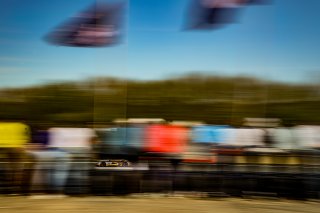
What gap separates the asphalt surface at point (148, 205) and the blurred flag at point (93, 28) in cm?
230

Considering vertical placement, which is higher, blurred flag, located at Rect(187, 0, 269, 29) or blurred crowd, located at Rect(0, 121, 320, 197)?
blurred flag, located at Rect(187, 0, 269, 29)

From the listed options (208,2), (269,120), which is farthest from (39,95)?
(269,120)

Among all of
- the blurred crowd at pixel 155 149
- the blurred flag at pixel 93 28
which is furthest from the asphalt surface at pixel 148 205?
the blurred flag at pixel 93 28

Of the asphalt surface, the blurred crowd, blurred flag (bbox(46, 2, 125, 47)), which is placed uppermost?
blurred flag (bbox(46, 2, 125, 47))

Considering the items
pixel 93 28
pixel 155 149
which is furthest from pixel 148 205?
pixel 93 28

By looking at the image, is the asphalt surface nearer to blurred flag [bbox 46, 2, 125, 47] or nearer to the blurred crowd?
the blurred crowd

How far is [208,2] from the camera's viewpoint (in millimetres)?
7066

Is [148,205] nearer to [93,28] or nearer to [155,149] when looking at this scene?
[155,149]

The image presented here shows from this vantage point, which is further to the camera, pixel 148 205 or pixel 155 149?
pixel 155 149

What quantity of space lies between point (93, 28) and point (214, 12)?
1.79 metres

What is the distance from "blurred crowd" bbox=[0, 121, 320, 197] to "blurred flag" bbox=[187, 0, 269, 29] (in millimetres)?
1508

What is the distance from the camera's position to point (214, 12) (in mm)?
7086

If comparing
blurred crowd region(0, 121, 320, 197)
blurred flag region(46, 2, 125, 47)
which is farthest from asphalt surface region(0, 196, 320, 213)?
blurred flag region(46, 2, 125, 47)

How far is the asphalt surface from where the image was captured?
6105 mm
